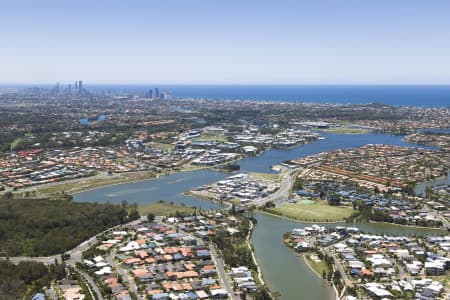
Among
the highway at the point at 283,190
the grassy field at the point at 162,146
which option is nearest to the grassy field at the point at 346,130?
the grassy field at the point at 162,146

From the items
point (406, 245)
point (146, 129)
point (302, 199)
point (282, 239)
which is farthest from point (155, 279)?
point (146, 129)

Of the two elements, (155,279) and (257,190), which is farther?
(257,190)

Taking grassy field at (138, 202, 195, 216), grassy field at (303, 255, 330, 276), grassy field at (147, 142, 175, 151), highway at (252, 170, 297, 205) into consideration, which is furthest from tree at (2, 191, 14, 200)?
grassy field at (147, 142, 175, 151)

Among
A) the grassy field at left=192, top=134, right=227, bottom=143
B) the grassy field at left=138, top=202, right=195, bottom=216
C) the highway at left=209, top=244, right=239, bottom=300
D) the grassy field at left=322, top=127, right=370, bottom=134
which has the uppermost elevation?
the grassy field at left=322, top=127, right=370, bottom=134

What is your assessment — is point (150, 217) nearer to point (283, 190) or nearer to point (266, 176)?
point (283, 190)

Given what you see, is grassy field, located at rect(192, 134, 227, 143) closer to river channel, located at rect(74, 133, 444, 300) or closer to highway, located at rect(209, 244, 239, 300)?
river channel, located at rect(74, 133, 444, 300)

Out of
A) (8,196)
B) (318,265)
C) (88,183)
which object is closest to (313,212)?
(318,265)

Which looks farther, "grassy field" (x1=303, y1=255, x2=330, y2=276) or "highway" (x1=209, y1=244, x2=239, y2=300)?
"grassy field" (x1=303, y1=255, x2=330, y2=276)

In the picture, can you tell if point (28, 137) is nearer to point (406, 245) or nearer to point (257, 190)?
point (257, 190)
